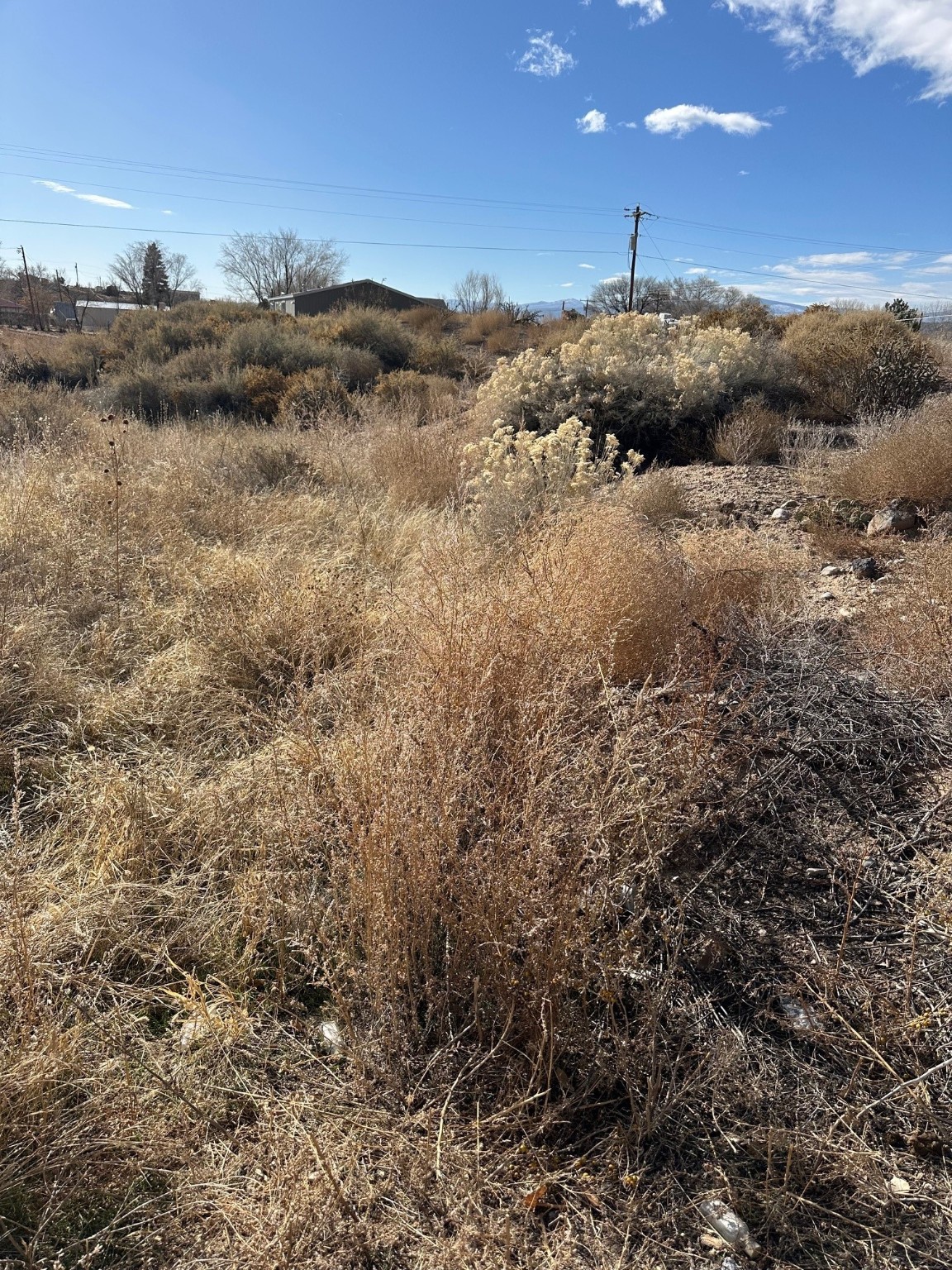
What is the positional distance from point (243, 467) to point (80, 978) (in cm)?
588

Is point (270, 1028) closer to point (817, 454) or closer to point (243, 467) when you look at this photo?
point (243, 467)

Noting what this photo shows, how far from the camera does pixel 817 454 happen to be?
6.97 meters

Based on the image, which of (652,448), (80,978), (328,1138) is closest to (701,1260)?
(328,1138)

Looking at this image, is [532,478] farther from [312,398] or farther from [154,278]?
[154,278]

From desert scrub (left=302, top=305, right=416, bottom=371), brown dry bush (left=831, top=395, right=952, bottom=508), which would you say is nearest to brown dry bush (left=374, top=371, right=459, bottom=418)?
desert scrub (left=302, top=305, right=416, bottom=371)

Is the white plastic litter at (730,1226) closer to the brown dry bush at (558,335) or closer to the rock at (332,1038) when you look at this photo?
the rock at (332,1038)

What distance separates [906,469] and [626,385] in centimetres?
372

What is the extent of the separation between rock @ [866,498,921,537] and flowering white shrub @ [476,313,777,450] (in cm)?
330

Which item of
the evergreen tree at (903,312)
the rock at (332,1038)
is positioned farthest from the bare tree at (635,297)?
the rock at (332,1038)

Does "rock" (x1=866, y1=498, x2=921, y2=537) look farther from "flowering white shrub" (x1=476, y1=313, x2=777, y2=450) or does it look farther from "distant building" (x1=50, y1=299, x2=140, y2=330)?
"distant building" (x1=50, y1=299, x2=140, y2=330)

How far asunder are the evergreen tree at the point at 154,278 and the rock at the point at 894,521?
137 feet

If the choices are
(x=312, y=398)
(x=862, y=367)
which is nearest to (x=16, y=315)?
(x=312, y=398)

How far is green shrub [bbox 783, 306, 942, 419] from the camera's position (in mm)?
9102

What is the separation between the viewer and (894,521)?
5.51 meters
